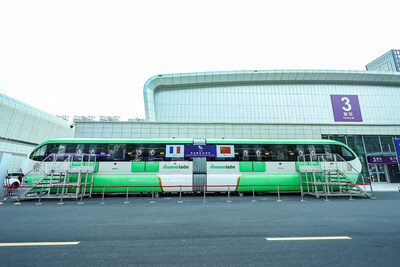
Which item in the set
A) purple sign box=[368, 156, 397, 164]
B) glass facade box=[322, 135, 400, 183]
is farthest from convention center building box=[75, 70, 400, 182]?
purple sign box=[368, 156, 397, 164]

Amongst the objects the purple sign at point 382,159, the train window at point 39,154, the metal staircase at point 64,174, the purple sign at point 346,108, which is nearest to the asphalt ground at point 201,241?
the metal staircase at point 64,174

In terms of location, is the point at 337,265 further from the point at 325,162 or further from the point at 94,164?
the point at 94,164

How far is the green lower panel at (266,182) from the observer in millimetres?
13477

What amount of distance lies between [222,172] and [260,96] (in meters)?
15.9

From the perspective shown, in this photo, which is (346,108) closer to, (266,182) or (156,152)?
(266,182)

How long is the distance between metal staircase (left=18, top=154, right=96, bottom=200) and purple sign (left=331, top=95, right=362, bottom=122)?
28.7m

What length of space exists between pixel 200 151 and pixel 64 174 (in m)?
9.60

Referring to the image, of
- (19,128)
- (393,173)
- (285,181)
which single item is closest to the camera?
(285,181)

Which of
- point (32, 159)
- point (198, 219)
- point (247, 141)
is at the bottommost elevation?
point (198, 219)

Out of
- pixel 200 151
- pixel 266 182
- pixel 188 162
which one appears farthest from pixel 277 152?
pixel 188 162

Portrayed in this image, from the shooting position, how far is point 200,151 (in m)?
13.9

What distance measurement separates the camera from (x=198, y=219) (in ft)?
22.3

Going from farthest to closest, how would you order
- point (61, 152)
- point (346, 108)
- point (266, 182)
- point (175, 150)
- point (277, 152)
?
point (346, 108) → point (277, 152) → point (175, 150) → point (266, 182) → point (61, 152)

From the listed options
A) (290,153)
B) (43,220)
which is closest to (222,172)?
(290,153)
